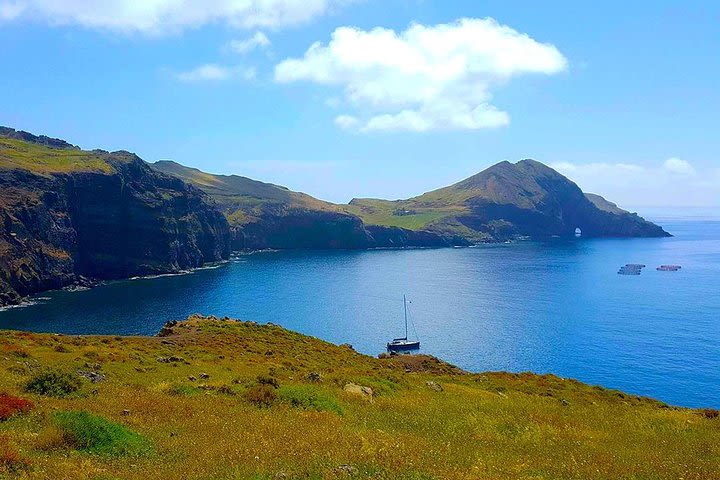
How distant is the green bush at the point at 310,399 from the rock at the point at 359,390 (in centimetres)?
309

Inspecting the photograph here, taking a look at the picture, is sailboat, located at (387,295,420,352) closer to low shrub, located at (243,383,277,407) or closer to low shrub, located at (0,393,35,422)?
low shrub, located at (243,383,277,407)

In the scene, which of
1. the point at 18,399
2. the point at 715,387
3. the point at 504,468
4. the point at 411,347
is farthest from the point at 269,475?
the point at 411,347

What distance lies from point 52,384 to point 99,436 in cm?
916

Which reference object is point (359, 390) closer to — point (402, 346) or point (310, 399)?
point (310, 399)

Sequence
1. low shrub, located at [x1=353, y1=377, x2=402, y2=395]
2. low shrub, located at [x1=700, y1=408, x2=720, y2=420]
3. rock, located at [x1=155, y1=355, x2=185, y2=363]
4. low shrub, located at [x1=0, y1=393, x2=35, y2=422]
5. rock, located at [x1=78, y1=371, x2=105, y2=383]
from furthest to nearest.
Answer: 1. rock, located at [x1=155, y1=355, x2=185, y2=363]
2. low shrub, located at [x1=700, y1=408, x2=720, y2=420]
3. low shrub, located at [x1=353, y1=377, x2=402, y2=395]
4. rock, located at [x1=78, y1=371, x2=105, y2=383]
5. low shrub, located at [x1=0, y1=393, x2=35, y2=422]

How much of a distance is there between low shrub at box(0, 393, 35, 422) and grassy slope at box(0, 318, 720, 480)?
0.46 meters

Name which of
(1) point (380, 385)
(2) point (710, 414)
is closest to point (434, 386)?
(1) point (380, 385)

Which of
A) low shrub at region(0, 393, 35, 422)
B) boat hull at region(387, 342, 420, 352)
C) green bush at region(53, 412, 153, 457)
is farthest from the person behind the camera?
boat hull at region(387, 342, 420, 352)

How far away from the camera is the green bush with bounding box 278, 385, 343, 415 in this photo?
80.8ft

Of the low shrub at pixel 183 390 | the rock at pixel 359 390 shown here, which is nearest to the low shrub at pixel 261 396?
the low shrub at pixel 183 390

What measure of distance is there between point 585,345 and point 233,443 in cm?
11183

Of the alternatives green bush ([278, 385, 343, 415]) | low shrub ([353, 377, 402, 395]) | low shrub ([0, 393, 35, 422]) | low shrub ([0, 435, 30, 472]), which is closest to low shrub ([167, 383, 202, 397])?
green bush ([278, 385, 343, 415])

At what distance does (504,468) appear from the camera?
54.4 ft

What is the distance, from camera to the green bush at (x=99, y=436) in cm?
1561
